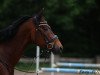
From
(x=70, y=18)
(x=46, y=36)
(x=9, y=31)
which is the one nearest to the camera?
(x=9, y=31)

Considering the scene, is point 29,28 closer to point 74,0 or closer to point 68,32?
point 74,0

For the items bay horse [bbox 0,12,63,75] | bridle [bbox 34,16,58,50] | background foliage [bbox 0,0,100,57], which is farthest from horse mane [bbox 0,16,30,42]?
background foliage [bbox 0,0,100,57]

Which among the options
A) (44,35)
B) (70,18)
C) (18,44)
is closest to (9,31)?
(18,44)

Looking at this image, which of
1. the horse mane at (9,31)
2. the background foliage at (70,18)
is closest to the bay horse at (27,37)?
the horse mane at (9,31)

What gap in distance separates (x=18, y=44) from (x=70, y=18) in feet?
38.6

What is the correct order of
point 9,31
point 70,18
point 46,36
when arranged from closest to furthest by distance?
1. point 9,31
2. point 46,36
3. point 70,18

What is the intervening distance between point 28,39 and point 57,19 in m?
11.8

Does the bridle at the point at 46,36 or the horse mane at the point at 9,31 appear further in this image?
the bridle at the point at 46,36

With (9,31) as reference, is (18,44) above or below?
below

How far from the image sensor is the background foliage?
17906 millimetres

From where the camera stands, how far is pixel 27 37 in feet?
21.9

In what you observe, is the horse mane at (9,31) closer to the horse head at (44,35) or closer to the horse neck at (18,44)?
the horse neck at (18,44)

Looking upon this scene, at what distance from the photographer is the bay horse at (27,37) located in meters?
6.60

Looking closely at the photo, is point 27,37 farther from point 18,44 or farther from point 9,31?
point 9,31
